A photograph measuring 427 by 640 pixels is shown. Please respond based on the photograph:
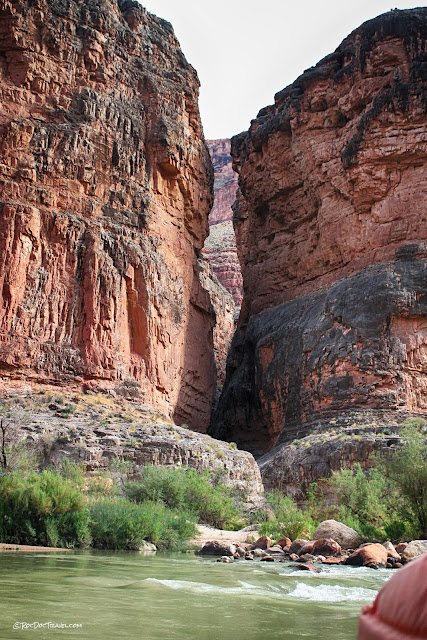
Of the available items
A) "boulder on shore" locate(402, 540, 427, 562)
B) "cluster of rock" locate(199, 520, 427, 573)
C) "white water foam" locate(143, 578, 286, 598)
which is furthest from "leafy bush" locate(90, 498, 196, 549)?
"white water foam" locate(143, 578, 286, 598)

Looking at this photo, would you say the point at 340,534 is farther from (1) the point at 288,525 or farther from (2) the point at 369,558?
(2) the point at 369,558

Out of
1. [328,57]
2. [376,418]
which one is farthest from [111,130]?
[376,418]

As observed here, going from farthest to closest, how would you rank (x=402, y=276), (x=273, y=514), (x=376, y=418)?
(x=402, y=276)
(x=376, y=418)
(x=273, y=514)

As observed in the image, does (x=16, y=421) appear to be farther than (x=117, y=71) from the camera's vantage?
No

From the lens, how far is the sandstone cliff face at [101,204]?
95.6ft

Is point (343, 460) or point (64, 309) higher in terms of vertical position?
point (64, 309)

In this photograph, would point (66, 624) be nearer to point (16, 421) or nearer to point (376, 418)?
point (16, 421)

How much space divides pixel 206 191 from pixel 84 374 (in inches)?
636

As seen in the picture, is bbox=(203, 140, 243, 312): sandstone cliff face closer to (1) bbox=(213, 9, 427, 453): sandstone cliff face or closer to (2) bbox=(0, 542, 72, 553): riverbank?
(1) bbox=(213, 9, 427, 453): sandstone cliff face

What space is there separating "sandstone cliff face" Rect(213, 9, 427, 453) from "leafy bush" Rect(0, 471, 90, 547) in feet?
64.2

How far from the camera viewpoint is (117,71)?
35.6 meters

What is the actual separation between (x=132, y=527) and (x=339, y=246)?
26.4m

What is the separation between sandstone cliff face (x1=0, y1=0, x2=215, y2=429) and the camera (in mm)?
29125

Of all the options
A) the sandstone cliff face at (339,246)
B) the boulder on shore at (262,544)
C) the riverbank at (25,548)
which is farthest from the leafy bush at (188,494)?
the sandstone cliff face at (339,246)
